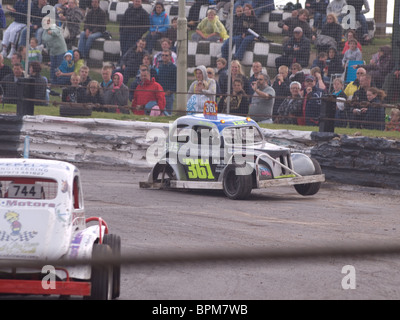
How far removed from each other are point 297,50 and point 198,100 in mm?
2448

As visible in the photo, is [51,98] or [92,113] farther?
[51,98]

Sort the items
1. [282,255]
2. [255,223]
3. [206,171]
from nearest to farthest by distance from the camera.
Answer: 1. [282,255]
2. [255,223]
3. [206,171]

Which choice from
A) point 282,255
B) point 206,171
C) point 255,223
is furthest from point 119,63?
point 282,255

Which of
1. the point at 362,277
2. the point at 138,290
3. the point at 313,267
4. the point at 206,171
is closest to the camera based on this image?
the point at 138,290

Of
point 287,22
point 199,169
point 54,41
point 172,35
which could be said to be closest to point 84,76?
point 54,41

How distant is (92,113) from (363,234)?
8730 millimetres

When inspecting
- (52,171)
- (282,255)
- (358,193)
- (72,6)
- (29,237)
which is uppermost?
(72,6)

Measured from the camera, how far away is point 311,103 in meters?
14.0

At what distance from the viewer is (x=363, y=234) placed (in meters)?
7.95

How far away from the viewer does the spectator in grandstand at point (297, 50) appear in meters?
15.2

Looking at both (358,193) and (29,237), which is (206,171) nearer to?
(358,193)

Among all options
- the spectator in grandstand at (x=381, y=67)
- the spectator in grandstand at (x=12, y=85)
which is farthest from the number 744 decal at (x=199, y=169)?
the spectator in grandstand at (x=12, y=85)

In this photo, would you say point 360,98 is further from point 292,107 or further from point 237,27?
A: point 237,27

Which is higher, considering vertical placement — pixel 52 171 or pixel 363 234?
pixel 52 171
